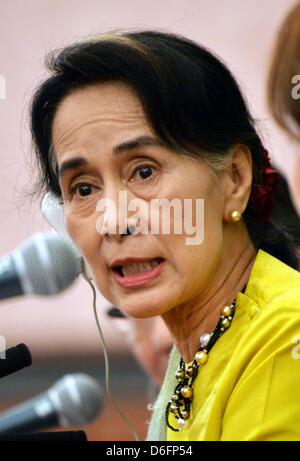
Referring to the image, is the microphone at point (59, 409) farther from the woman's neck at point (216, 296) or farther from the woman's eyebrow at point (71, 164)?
the woman's eyebrow at point (71, 164)

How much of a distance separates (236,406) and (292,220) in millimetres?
899

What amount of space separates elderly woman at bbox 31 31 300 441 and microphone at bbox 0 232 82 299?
0.08 metres

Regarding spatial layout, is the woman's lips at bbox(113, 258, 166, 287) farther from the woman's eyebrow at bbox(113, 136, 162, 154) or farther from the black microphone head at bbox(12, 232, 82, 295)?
the woman's eyebrow at bbox(113, 136, 162, 154)

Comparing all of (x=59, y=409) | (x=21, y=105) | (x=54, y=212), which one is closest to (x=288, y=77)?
(x=54, y=212)

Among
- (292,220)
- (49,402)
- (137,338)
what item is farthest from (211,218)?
(137,338)

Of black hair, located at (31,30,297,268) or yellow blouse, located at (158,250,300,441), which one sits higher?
black hair, located at (31,30,297,268)

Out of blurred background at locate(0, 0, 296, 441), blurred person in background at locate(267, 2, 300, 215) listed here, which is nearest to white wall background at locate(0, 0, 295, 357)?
blurred background at locate(0, 0, 296, 441)

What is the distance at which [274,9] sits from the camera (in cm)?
502

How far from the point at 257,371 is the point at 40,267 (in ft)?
1.62

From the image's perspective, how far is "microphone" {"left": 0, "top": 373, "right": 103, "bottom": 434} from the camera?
1933 millimetres

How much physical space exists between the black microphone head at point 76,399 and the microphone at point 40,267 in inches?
24.9

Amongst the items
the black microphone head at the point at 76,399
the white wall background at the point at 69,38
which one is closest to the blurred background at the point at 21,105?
the white wall background at the point at 69,38
